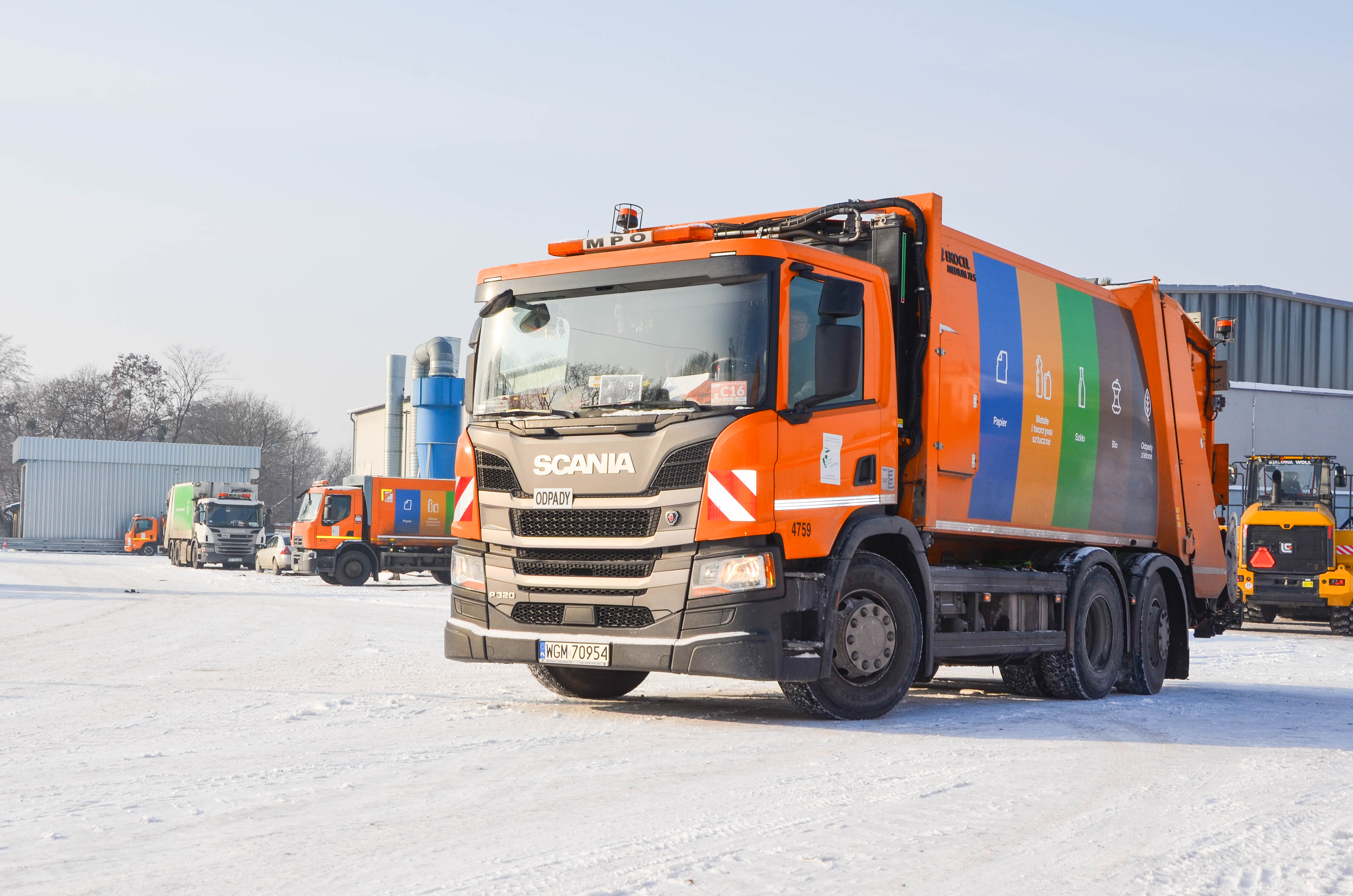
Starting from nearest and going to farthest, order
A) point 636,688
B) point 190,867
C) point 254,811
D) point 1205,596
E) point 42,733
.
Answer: point 190,867 < point 254,811 < point 42,733 < point 636,688 < point 1205,596

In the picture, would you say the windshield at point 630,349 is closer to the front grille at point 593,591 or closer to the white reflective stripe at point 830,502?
the white reflective stripe at point 830,502

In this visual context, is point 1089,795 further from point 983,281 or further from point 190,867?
point 983,281

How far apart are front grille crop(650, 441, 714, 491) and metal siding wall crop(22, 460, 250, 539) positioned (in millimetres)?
69351

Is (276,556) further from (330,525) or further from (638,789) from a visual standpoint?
(638,789)

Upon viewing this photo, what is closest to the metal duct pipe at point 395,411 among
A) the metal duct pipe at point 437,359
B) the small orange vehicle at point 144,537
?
the metal duct pipe at point 437,359

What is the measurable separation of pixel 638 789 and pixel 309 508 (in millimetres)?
33073

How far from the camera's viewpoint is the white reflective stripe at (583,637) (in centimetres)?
805

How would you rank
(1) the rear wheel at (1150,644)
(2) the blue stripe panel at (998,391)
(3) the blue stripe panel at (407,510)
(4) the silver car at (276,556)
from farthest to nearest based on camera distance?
(4) the silver car at (276,556) → (3) the blue stripe panel at (407,510) → (1) the rear wheel at (1150,644) → (2) the blue stripe panel at (998,391)

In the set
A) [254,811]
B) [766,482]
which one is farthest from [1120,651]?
[254,811]

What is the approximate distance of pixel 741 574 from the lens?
8.05 meters

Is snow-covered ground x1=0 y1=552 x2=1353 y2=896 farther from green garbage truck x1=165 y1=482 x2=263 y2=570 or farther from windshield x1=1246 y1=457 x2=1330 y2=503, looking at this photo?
green garbage truck x1=165 y1=482 x2=263 y2=570

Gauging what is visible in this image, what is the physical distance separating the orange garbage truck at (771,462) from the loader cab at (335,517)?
28.1 meters

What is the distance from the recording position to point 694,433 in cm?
809

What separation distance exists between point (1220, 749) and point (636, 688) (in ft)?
15.5
